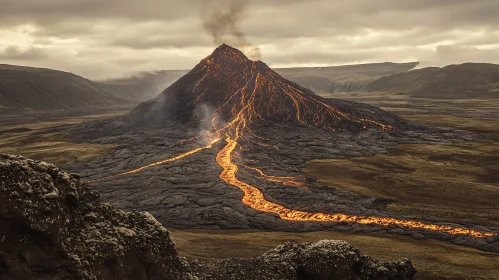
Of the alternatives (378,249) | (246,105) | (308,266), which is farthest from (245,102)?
(308,266)

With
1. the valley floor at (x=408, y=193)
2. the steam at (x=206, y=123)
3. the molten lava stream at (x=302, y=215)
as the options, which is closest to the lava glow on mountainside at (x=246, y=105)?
the molten lava stream at (x=302, y=215)

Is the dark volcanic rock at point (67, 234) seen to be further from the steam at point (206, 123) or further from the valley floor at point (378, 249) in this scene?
the steam at point (206, 123)

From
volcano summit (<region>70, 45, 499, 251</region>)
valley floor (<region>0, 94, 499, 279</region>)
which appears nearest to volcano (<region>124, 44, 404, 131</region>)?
volcano summit (<region>70, 45, 499, 251</region>)

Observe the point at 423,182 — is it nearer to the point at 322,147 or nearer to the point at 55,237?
the point at 322,147


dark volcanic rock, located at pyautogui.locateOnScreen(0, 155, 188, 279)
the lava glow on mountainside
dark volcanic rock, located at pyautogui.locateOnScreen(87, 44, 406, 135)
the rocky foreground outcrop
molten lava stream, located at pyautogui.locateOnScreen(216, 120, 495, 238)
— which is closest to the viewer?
dark volcanic rock, located at pyautogui.locateOnScreen(0, 155, 188, 279)

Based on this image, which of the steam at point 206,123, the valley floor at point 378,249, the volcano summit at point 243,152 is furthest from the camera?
the steam at point 206,123

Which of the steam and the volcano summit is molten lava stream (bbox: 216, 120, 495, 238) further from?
the steam

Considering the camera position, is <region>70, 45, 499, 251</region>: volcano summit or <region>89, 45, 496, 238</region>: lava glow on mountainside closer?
<region>70, 45, 499, 251</region>: volcano summit
